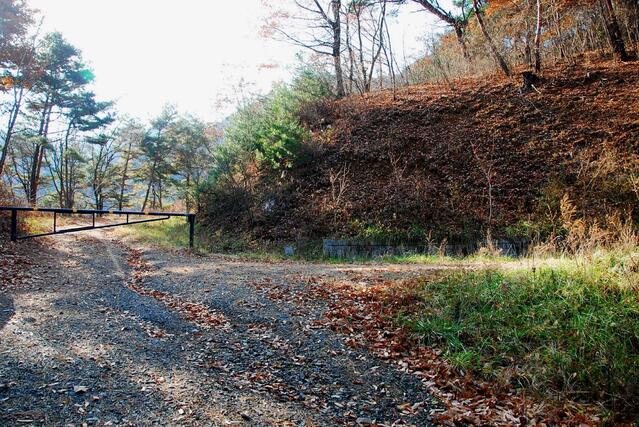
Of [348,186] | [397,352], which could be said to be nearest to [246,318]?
[397,352]

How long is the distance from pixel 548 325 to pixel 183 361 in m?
3.42

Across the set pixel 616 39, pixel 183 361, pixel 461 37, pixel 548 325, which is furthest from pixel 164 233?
pixel 616 39

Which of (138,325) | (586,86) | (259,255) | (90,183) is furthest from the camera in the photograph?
(90,183)

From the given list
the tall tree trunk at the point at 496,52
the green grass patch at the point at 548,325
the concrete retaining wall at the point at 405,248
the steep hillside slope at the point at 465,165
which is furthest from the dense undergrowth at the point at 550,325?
the tall tree trunk at the point at 496,52

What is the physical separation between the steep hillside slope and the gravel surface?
19.0ft

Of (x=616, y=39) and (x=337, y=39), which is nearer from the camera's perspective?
(x=616, y=39)

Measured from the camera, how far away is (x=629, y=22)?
14883 mm

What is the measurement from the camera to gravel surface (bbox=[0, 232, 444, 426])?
8.96 feet

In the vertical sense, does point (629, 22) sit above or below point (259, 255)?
above

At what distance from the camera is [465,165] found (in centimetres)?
1182

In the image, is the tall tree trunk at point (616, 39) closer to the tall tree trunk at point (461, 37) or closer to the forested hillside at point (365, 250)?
the forested hillside at point (365, 250)

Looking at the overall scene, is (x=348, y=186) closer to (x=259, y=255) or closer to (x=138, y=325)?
(x=259, y=255)

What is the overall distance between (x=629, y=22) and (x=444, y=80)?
22.3ft

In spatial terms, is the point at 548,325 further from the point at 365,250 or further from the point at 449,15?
the point at 449,15
